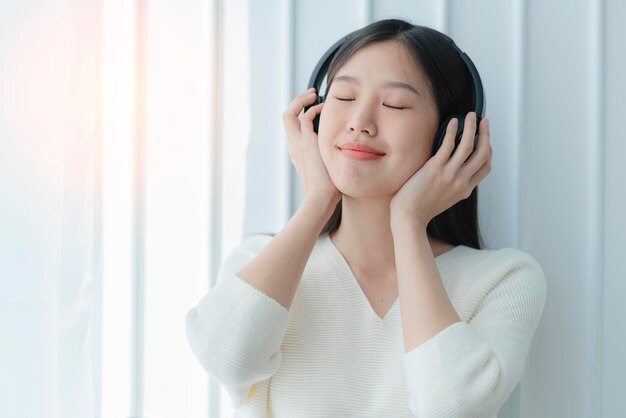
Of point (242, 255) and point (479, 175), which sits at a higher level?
point (479, 175)

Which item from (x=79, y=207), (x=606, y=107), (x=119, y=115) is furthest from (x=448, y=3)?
(x=79, y=207)

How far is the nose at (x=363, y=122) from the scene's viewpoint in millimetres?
898

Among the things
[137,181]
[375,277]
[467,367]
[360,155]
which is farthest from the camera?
[137,181]

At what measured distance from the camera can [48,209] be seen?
1.05m

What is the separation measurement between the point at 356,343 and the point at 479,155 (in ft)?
0.99

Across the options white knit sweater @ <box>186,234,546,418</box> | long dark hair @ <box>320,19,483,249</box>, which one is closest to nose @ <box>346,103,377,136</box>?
long dark hair @ <box>320,19,483,249</box>

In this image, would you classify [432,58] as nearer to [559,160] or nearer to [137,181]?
[559,160]

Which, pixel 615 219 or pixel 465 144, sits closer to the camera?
pixel 465 144

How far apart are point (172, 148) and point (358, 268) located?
1.19 feet

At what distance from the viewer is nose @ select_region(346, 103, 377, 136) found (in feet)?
2.95

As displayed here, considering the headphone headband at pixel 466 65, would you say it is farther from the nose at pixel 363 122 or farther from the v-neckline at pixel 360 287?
the v-neckline at pixel 360 287

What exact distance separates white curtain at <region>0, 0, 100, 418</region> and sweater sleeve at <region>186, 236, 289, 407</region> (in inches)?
11.0

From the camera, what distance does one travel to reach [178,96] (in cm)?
112

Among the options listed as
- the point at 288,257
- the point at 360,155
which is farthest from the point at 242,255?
the point at 360,155
